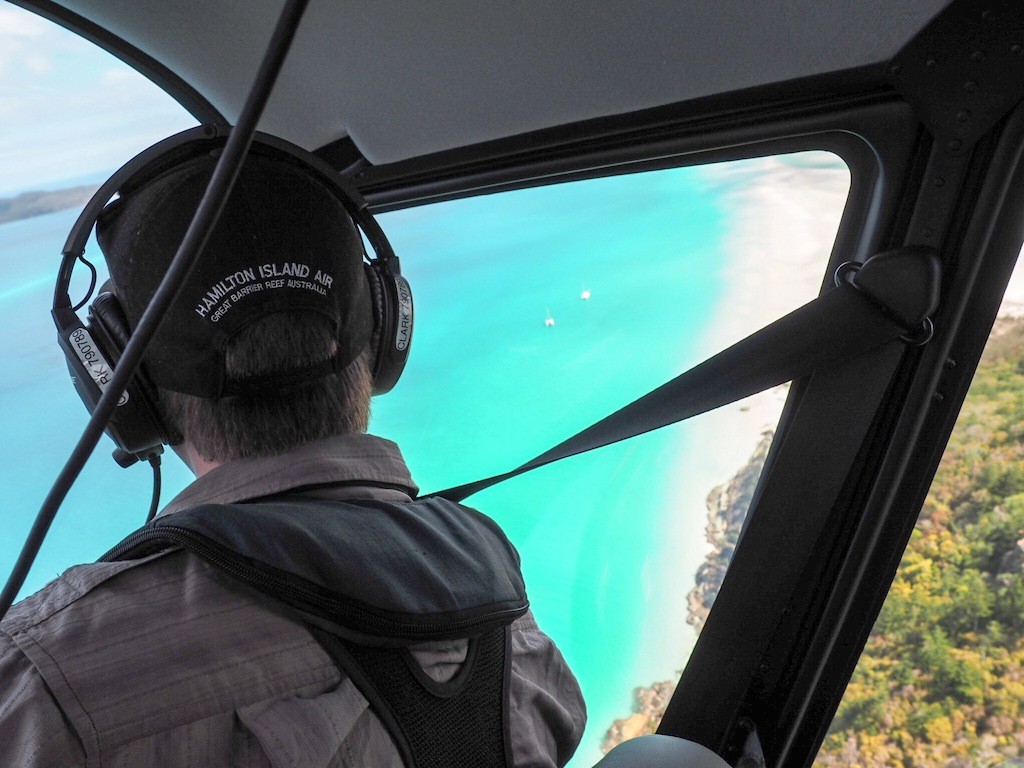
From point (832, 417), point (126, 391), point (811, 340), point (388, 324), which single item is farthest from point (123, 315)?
point (832, 417)

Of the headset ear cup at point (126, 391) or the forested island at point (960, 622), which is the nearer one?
the headset ear cup at point (126, 391)

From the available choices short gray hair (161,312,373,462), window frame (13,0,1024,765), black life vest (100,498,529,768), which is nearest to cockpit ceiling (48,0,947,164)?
window frame (13,0,1024,765)

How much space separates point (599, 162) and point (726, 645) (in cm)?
92

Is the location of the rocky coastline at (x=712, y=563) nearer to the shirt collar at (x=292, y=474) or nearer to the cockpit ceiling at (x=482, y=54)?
the cockpit ceiling at (x=482, y=54)

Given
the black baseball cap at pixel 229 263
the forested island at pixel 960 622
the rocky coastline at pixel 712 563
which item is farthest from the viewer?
the rocky coastline at pixel 712 563

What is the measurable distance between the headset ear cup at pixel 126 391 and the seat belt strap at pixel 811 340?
0.65m

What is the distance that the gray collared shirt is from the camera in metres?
0.66

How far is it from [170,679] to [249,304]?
367 millimetres

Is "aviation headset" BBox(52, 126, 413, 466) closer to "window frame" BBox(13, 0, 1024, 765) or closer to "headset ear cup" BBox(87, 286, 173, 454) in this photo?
"headset ear cup" BBox(87, 286, 173, 454)

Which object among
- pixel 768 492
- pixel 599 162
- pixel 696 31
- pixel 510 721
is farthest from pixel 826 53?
pixel 510 721

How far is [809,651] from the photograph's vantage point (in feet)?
4.72

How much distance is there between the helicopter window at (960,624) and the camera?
1.38m

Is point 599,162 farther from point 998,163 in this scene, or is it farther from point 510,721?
point 510,721

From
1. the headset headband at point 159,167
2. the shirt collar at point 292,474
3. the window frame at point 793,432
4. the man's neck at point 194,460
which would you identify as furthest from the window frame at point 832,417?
the man's neck at point 194,460
